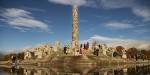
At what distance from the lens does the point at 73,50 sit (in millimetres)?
24719

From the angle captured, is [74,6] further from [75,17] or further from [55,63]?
[55,63]

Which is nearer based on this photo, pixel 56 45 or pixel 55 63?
pixel 55 63

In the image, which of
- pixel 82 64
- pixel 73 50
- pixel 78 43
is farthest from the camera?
pixel 78 43

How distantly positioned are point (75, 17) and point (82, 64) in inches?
252

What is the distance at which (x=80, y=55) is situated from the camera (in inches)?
886

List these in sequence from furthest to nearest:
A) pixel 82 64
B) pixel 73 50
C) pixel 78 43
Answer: pixel 78 43
pixel 73 50
pixel 82 64

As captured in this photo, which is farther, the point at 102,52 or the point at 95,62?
the point at 102,52

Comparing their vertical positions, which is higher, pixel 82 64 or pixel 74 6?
pixel 74 6

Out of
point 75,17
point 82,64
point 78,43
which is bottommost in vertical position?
point 82,64

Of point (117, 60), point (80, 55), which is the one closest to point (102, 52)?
point (117, 60)

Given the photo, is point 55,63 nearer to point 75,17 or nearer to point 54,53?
point 54,53

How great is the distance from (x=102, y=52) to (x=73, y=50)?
8.42 ft

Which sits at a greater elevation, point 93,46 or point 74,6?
point 74,6

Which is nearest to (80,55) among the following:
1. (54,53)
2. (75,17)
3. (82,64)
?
(82,64)
